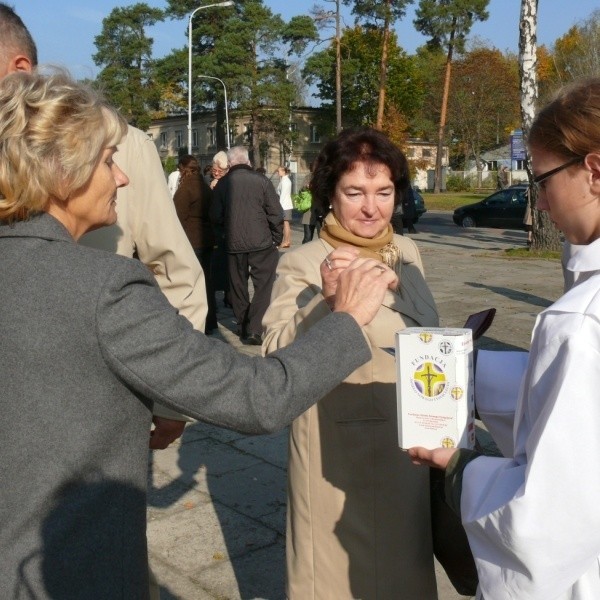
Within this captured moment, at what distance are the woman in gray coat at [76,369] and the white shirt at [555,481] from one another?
42cm

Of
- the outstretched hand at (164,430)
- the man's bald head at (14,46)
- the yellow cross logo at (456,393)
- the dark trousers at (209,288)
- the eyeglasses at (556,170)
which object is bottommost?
the dark trousers at (209,288)

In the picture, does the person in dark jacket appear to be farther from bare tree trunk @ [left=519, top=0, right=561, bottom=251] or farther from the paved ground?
bare tree trunk @ [left=519, top=0, right=561, bottom=251]

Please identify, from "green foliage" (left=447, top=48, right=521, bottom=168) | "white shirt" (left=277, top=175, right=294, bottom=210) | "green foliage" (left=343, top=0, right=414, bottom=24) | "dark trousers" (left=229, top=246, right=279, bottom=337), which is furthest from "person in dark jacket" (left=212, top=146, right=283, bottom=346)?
"green foliage" (left=447, top=48, right=521, bottom=168)

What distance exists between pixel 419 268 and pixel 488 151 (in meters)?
76.6

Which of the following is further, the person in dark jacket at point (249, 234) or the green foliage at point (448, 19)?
the green foliage at point (448, 19)

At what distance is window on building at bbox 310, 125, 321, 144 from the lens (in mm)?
71744

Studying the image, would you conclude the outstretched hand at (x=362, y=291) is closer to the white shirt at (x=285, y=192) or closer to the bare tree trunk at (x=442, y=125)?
the white shirt at (x=285, y=192)

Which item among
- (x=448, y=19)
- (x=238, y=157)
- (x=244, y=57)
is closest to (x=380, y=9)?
(x=448, y=19)

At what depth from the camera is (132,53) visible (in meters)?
69.0

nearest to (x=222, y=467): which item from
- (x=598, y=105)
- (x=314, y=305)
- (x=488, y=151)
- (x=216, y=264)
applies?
(x=314, y=305)

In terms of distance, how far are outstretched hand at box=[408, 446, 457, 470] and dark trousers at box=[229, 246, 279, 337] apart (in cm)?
664

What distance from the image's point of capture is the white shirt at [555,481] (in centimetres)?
157

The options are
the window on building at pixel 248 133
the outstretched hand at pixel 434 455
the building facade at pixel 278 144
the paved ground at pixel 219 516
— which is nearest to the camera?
the outstretched hand at pixel 434 455

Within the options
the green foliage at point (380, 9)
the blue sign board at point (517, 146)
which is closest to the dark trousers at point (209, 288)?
the blue sign board at point (517, 146)
